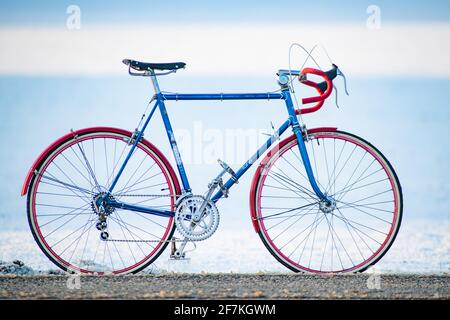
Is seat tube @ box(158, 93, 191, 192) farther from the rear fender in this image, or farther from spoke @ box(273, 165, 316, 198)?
spoke @ box(273, 165, 316, 198)

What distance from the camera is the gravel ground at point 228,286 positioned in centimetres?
499

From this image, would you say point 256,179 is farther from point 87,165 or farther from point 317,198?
point 87,165

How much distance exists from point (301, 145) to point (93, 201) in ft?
4.82

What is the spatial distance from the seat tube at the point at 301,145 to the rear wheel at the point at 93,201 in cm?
89

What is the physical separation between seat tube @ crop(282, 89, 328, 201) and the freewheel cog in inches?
27.1

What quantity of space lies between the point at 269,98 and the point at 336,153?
2.03 ft

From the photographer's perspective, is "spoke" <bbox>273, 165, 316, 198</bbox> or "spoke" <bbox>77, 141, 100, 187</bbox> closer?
"spoke" <bbox>77, 141, 100, 187</bbox>

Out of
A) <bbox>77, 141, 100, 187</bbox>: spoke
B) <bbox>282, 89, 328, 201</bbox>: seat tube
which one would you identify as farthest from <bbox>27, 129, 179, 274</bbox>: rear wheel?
<bbox>282, 89, 328, 201</bbox>: seat tube

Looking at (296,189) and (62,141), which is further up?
(62,141)

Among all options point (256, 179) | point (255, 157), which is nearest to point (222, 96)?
point (255, 157)

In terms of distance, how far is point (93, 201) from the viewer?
18.5 ft

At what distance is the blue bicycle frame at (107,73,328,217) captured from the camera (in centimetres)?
A: 562

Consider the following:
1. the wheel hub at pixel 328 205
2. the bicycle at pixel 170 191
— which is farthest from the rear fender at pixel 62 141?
the wheel hub at pixel 328 205

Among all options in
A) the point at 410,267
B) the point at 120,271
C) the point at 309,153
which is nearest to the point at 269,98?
the point at 309,153
